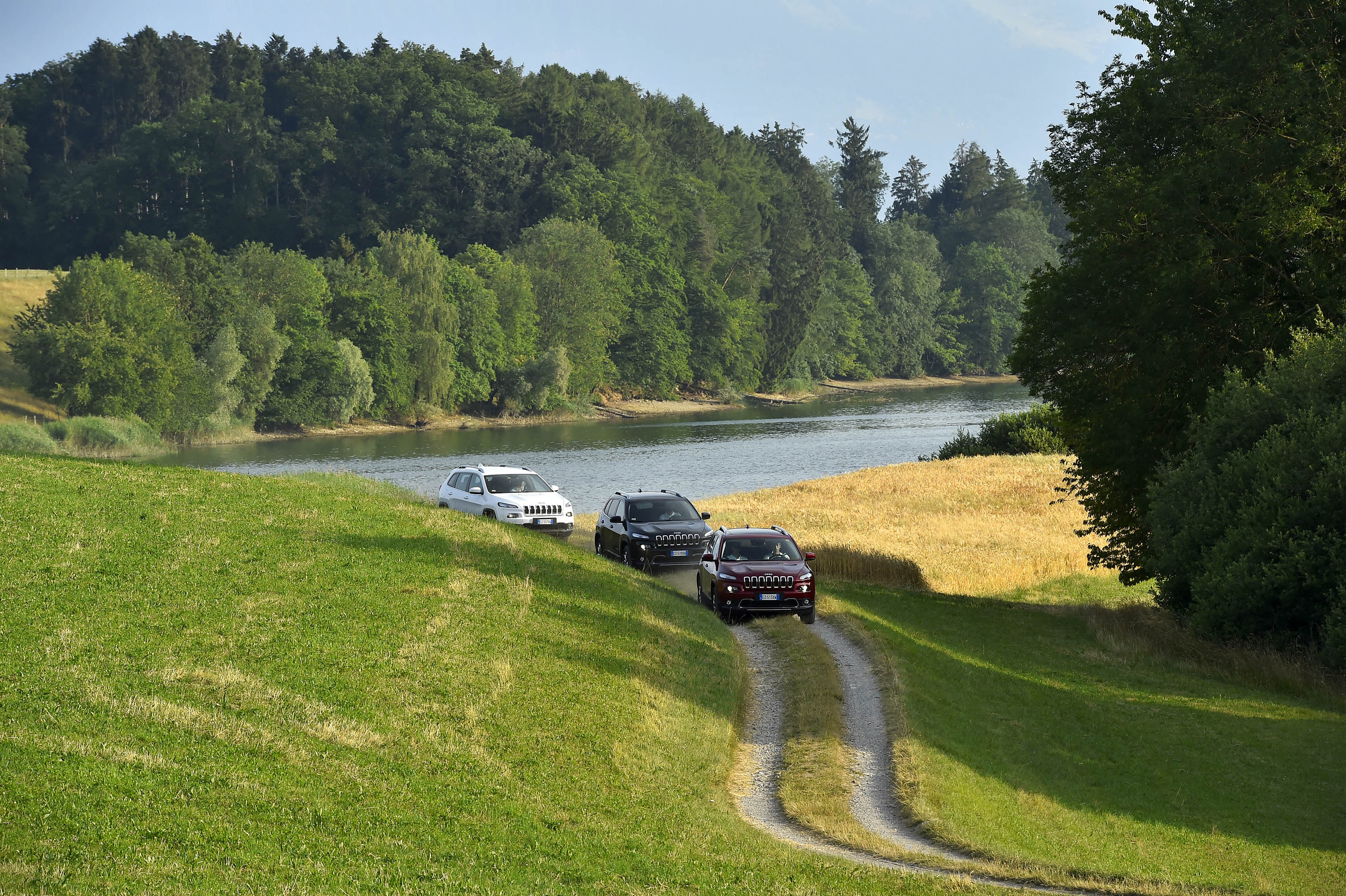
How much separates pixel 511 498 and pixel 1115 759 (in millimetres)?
19315

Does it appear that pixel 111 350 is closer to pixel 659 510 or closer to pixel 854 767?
pixel 659 510

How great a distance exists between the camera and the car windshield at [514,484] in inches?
1373

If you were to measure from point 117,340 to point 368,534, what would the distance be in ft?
229

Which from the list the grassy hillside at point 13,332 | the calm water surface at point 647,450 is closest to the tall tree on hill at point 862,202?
the calm water surface at point 647,450

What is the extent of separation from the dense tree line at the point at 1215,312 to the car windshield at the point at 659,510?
32.6 ft

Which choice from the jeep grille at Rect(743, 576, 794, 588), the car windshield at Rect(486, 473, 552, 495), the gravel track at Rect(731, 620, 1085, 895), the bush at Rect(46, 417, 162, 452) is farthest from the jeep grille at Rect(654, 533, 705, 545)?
the bush at Rect(46, 417, 162, 452)

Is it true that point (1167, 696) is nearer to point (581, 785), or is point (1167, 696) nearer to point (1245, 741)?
point (1245, 741)

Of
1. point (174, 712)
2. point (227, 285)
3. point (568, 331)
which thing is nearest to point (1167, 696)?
point (174, 712)

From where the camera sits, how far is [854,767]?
56.0ft

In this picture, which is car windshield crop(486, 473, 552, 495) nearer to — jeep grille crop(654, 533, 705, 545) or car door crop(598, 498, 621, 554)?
car door crop(598, 498, 621, 554)

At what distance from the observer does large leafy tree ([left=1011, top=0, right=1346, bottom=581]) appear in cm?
2741

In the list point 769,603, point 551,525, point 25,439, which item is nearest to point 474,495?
point 551,525

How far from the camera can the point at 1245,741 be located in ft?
67.0

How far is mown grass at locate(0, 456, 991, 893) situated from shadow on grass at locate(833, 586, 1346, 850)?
407 centimetres
